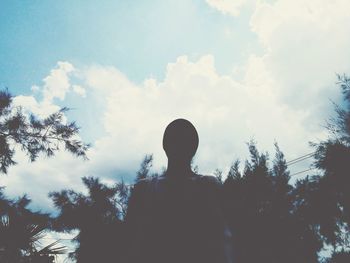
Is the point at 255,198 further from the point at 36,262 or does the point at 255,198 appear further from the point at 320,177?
the point at 36,262

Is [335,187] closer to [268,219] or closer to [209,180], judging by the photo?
[268,219]

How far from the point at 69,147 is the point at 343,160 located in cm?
1089

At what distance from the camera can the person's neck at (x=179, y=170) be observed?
4.38 ft

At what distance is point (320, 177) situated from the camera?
1365 centimetres

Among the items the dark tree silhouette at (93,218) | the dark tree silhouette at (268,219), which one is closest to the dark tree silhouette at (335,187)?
the dark tree silhouette at (268,219)

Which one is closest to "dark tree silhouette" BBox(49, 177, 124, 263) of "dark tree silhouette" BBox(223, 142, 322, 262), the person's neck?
"dark tree silhouette" BBox(223, 142, 322, 262)

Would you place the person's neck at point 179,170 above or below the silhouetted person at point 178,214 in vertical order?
above

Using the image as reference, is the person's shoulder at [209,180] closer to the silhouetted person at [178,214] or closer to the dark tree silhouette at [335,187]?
the silhouetted person at [178,214]

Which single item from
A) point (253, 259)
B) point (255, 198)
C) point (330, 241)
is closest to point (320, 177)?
point (330, 241)

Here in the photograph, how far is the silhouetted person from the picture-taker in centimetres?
117

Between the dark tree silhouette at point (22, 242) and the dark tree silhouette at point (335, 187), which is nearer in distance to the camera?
the dark tree silhouette at point (22, 242)

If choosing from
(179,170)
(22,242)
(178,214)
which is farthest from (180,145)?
(22,242)

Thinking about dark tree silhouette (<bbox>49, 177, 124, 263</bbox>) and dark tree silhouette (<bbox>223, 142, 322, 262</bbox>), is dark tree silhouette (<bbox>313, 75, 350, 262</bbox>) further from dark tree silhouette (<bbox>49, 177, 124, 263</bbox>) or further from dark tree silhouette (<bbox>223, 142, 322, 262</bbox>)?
dark tree silhouette (<bbox>49, 177, 124, 263</bbox>)

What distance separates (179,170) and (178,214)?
208mm
